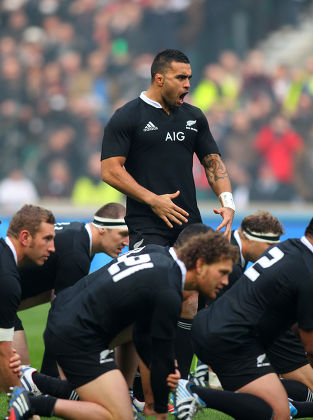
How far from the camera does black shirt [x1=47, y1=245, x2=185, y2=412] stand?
4219 mm

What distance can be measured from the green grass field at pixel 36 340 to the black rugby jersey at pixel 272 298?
0.71 m

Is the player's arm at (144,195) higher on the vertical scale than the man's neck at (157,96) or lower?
lower

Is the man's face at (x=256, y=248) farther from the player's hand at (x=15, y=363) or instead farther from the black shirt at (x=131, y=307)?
the player's hand at (x=15, y=363)

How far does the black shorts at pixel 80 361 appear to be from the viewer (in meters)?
4.46

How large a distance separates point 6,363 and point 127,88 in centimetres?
866

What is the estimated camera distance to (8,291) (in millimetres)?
4848

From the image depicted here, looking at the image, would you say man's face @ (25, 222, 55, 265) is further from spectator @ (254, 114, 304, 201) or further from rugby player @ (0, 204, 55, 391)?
spectator @ (254, 114, 304, 201)

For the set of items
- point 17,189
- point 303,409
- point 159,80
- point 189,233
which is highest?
point 159,80

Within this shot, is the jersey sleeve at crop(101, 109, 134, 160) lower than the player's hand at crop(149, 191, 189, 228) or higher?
higher

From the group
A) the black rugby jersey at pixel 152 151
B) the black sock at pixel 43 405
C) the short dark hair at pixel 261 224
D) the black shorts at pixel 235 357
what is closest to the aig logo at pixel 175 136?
the black rugby jersey at pixel 152 151

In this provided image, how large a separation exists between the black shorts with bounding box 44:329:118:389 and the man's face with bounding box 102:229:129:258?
159 cm

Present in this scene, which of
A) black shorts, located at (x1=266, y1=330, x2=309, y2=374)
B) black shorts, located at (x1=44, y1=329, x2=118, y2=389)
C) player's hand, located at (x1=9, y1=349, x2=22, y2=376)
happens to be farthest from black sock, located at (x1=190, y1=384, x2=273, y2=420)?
player's hand, located at (x1=9, y1=349, x2=22, y2=376)

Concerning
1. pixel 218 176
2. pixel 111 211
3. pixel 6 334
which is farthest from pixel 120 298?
pixel 111 211

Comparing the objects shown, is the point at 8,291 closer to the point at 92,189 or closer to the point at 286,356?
the point at 286,356
